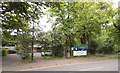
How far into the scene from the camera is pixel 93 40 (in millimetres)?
25641

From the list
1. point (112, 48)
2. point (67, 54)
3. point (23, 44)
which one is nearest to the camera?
point (23, 44)

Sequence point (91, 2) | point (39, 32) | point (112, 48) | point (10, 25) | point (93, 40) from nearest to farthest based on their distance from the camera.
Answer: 1. point (10, 25)
2. point (39, 32)
3. point (91, 2)
4. point (93, 40)
5. point (112, 48)

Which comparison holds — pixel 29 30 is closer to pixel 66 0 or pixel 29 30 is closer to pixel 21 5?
pixel 21 5

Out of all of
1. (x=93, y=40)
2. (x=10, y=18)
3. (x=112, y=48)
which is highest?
(x=10, y=18)

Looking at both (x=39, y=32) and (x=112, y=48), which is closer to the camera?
(x=39, y=32)

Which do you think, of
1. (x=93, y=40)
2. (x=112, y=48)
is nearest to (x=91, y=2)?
(x=93, y=40)

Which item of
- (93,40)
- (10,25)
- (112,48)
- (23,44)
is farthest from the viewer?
(112,48)

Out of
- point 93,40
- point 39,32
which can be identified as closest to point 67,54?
point 39,32

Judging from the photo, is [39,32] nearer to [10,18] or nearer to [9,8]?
[10,18]

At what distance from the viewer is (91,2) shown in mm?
19922

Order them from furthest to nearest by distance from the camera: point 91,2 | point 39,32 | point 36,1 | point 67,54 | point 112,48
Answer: point 112,48 < point 91,2 < point 67,54 < point 39,32 < point 36,1

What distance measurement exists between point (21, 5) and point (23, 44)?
206 inches

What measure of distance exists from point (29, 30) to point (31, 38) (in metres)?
1.04

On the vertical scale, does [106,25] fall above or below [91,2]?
below
